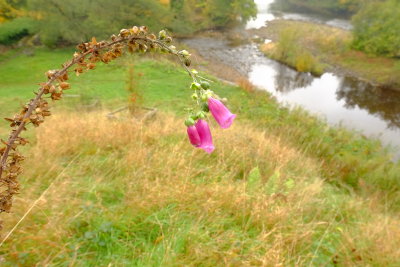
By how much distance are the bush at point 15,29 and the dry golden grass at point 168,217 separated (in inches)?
845

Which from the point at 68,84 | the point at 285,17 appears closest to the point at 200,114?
the point at 68,84

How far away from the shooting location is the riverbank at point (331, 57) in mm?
20672

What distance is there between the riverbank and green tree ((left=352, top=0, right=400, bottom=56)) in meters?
0.67

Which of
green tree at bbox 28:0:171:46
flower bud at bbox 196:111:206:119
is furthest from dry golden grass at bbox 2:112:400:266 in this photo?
green tree at bbox 28:0:171:46

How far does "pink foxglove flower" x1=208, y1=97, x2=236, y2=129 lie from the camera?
1.16 meters

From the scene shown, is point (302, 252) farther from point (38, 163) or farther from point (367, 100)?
point (367, 100)

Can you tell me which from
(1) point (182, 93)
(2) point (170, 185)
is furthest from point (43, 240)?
(1) point (182, 93)

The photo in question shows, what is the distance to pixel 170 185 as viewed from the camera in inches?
110

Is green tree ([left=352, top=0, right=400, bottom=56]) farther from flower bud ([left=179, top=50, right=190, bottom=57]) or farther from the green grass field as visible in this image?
flower bud ([left=179, top=50, right=190, bottom=57])

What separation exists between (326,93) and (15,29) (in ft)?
71.8

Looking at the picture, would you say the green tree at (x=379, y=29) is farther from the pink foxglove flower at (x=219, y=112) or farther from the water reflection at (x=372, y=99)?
the pink foxglove flower at (x=219, y=112)

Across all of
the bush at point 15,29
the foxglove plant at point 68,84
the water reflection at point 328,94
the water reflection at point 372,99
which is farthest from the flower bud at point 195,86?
the bush at point 15,29

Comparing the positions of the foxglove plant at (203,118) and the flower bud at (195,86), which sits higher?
the flower bud at (195,86)

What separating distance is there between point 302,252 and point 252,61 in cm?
2165
